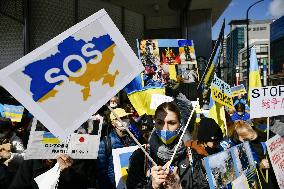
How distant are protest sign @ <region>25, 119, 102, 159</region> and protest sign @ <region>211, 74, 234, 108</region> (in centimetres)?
237

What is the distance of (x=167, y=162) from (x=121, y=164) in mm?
1230

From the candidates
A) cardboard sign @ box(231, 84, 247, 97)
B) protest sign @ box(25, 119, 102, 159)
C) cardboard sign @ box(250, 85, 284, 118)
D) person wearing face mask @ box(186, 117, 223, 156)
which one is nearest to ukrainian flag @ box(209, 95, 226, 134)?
cardboard sign @ box(250, 85, 284, 118)

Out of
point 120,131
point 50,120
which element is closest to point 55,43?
point 50,120

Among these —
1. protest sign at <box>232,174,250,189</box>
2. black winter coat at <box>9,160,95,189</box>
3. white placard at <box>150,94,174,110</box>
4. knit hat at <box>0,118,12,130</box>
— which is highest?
white placard at <box>150,94,174,110</box>

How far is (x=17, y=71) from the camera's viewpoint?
2.52 meters

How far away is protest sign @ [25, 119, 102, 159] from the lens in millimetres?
3461

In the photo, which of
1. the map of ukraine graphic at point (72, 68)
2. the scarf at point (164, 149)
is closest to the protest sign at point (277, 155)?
the scarf at point (164, 149)

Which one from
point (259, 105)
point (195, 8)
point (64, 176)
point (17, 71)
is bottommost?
point (64, 176)

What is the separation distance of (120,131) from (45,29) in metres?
7.14

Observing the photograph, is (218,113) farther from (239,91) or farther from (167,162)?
(239,91)

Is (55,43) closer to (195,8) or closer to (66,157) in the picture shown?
(66,157)

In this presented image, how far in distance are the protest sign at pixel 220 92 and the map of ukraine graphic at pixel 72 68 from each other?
117 inches

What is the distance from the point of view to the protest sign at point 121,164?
13.0 ft

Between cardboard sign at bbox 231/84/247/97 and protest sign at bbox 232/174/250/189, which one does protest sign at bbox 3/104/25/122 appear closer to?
protest sign at bbox 232/174/250/189
